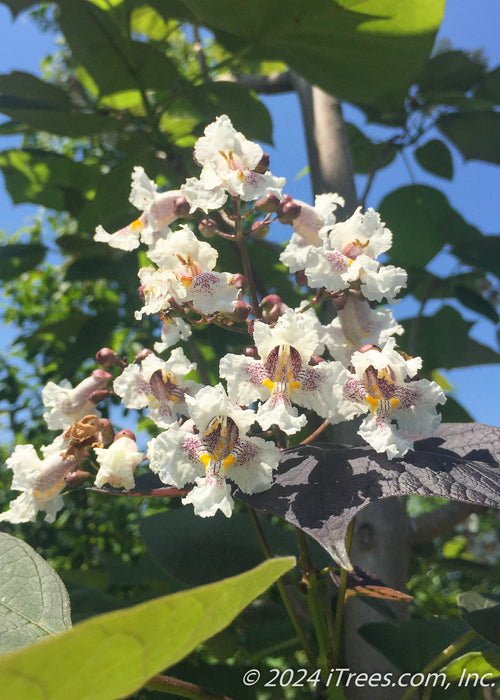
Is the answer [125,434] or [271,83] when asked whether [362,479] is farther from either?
[271,83]

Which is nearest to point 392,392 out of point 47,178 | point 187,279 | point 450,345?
point 187,279

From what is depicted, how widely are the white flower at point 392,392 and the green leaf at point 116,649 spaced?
29 centimetres

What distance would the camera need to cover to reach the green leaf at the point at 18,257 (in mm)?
1399

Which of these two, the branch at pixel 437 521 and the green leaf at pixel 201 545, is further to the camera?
the branch at pixel 437 521

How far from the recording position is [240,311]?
1.85 feet

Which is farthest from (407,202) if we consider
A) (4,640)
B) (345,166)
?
(4,640)

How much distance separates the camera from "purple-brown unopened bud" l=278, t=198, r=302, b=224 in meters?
0.61

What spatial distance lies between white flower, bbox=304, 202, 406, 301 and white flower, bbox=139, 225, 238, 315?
8cm

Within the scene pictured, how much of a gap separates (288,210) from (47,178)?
905mm

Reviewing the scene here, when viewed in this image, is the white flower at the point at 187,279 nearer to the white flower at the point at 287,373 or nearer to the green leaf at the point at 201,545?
the white flower at the point at 287,373

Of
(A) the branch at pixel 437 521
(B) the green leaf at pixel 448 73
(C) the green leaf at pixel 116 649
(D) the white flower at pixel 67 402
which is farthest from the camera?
(B) the green leaf at pixel 448 73

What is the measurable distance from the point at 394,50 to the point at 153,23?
71 cm

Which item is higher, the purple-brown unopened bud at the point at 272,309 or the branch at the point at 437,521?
the purple-brown unopened bud at the point at 272,309

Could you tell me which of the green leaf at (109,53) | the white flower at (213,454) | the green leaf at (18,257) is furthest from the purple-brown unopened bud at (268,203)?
the green leaf at (18,257)
